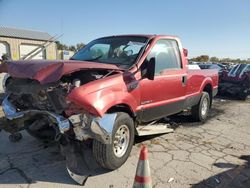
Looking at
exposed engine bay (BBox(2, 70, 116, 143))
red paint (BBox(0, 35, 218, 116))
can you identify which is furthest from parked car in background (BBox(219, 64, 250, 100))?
exposed engine bay (BBox(2, 70, 116, 143))

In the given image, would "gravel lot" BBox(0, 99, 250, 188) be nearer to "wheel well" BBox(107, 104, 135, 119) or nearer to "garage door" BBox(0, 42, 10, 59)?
"wheel well" BBox(107, 104, 135, 119)

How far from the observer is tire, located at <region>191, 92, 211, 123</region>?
7.30 m

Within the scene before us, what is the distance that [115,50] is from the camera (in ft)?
17.6

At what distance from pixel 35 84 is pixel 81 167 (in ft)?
4.66

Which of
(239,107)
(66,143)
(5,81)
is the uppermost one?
(5,81)

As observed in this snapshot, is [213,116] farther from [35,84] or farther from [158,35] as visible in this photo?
[35,84]

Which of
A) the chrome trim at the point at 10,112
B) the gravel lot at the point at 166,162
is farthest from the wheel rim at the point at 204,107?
the chrome trim at the point at 10,112

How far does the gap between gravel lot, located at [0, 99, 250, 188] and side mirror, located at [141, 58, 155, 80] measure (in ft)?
4.54

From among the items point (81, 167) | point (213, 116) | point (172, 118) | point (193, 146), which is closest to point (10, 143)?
point (81, 167)

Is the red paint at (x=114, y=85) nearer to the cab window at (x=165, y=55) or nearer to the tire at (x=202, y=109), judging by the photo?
the cab window at (x=165, y=55)

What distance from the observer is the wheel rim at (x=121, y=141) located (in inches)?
168

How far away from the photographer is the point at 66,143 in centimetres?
405

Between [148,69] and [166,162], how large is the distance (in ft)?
5.11

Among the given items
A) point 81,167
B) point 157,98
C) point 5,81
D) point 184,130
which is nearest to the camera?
point 81,167
